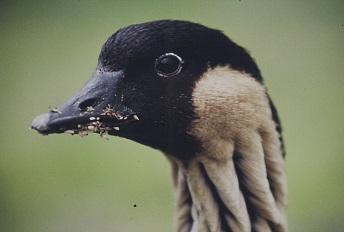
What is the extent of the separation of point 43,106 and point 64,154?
39 cm

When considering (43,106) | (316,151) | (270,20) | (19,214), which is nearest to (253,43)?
(270,20)

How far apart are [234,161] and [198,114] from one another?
0.19 meters

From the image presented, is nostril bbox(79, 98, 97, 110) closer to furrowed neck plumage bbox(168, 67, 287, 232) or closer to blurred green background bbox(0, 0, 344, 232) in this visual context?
furrowed neck plumage bbox(168, 67, 287, 232)

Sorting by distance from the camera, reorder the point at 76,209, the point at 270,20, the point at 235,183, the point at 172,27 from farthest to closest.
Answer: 1. the point at 76,209
2. the point at 270,20
3. the point at 235,183
4. the point at 172,27

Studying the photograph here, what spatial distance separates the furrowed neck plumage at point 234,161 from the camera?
1466mm

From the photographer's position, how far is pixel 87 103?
1354 mm

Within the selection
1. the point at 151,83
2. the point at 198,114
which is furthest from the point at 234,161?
the point at 151,83

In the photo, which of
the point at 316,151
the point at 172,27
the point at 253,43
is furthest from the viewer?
the point at 316,151

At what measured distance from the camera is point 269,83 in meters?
2.33

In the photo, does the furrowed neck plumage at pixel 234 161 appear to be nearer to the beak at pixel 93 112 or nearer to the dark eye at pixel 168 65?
the dark eye at pixel 168 65

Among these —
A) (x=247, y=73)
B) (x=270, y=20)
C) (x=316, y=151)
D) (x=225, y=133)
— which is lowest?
(x=316, y=151)

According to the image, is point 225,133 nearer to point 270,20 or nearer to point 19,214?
point 270,20

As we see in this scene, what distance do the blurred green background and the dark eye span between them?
363mm

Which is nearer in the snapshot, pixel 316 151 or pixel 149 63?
pixel 149 63
